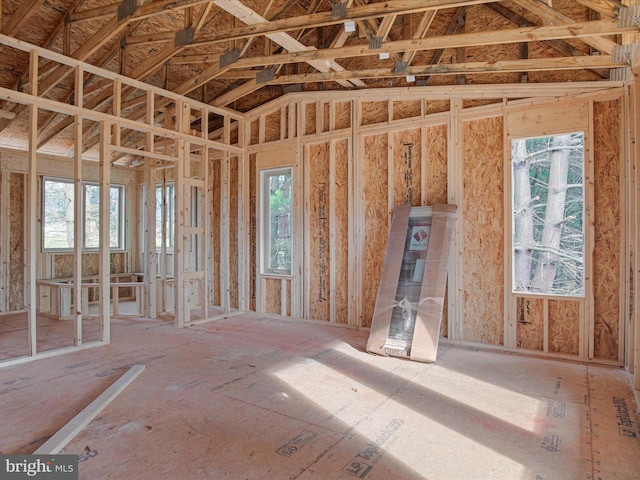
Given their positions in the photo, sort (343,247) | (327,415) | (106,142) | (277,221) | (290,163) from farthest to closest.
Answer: (277,221) < (290,163) < (343,247) < (106,142) < (327,415)

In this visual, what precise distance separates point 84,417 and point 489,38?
5.13m

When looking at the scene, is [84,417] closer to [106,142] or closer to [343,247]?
[106,142]

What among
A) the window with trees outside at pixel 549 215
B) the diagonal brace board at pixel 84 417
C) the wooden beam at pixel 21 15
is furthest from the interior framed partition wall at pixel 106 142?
the window with trees outside at pixel 549 215

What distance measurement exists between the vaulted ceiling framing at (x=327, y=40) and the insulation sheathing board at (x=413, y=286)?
6.41 feet

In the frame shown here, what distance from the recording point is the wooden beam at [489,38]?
367 centimetres

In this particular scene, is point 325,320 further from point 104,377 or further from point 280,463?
point 280,463

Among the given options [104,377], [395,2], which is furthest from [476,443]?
[395,2]

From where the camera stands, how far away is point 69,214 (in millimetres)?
9039

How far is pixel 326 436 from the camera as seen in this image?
283 centimetres

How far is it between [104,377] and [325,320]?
3.48 meters

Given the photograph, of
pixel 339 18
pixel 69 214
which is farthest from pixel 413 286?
pixel 69 214

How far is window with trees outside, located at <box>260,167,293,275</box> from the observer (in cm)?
724

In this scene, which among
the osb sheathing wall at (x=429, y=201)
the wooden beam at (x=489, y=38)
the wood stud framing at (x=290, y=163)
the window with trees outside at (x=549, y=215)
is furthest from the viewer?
the window with trees outside at (x=549, y=215)

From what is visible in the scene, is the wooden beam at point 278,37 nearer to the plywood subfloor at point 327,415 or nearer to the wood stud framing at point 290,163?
the wood stud framing at point 290,163
